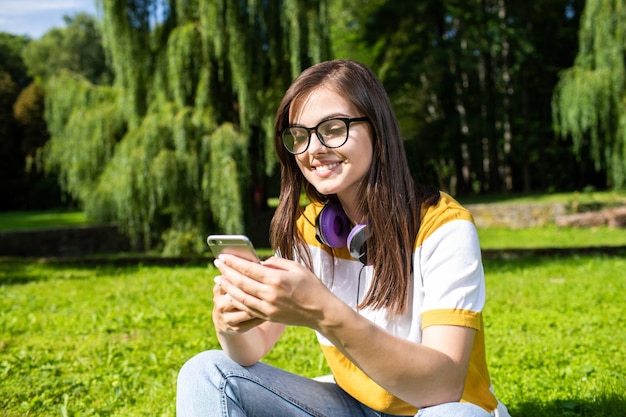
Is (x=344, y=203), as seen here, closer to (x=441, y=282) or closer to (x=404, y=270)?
(x=404, y=270)

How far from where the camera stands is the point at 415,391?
1.47 meters

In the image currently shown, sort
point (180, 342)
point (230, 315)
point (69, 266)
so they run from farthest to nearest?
point (69, 266), point (180, 342), point (230, 315)

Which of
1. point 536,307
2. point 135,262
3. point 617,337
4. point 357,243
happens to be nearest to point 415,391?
point 357,243

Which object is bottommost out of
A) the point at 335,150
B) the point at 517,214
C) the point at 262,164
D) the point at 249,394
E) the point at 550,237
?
the point at 550,237

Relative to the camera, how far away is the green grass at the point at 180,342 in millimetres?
3170

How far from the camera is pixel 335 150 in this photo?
1698 millimetres

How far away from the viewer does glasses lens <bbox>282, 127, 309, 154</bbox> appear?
1746 mm

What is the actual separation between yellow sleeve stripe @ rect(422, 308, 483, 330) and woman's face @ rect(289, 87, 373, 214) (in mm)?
416

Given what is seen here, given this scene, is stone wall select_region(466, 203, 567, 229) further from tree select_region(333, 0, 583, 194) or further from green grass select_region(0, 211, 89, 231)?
green grass select_region(0, 211, 89, 231)

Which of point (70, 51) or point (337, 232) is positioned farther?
point (70, 51)

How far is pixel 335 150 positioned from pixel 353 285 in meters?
0.39

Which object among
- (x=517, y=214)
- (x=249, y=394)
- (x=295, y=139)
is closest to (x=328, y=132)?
(x=295, y=139)

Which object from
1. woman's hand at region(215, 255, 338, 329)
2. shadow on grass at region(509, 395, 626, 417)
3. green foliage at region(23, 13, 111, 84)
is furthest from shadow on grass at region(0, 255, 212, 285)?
green foliage at region(23, 13, 111, 84)

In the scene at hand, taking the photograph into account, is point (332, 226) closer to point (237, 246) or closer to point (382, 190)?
point (382, 190)
